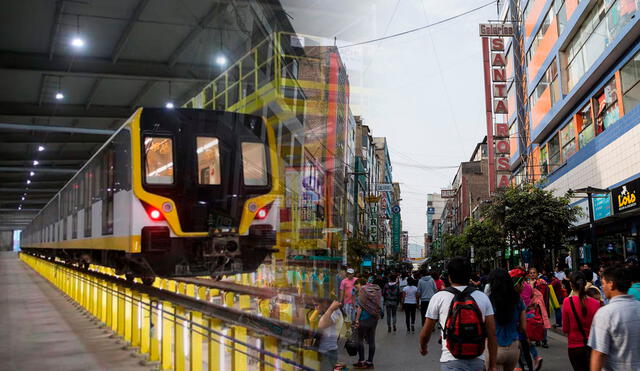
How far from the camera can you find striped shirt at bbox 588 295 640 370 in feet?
10.5

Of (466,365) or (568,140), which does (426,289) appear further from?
(568,140)

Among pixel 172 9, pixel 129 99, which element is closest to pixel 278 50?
pixel 172 9

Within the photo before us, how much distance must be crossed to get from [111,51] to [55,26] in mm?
2087

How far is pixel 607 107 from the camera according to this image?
16.1 m

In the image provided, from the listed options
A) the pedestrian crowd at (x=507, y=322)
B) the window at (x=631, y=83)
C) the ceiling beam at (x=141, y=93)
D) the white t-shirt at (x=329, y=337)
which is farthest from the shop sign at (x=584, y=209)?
the white t-shirt at (x=329, y=337)

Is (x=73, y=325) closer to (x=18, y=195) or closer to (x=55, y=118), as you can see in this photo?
(x=55, y=118)

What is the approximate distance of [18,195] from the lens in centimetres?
3556

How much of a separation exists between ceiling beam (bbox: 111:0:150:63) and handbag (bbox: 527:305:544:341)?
7952 millimetres

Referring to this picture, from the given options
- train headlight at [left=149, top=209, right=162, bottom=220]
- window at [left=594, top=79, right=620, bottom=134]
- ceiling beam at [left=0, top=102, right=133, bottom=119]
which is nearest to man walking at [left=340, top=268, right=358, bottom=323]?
train headlight at [left=149, top=209, right=162, bottom=220]

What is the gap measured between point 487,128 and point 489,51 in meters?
3.76

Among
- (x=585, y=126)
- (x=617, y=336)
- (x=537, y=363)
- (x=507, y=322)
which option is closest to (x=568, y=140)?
(x=585, y=126)

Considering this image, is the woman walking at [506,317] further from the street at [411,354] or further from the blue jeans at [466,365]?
the street at [411,354]

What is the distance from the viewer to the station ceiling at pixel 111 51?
9.28 meters

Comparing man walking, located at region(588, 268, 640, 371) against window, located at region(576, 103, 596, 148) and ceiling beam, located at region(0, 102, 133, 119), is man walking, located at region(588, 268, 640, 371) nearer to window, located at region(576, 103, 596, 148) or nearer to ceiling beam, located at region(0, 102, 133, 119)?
ceiling beam, located at region(0, 102, 133, 119)
